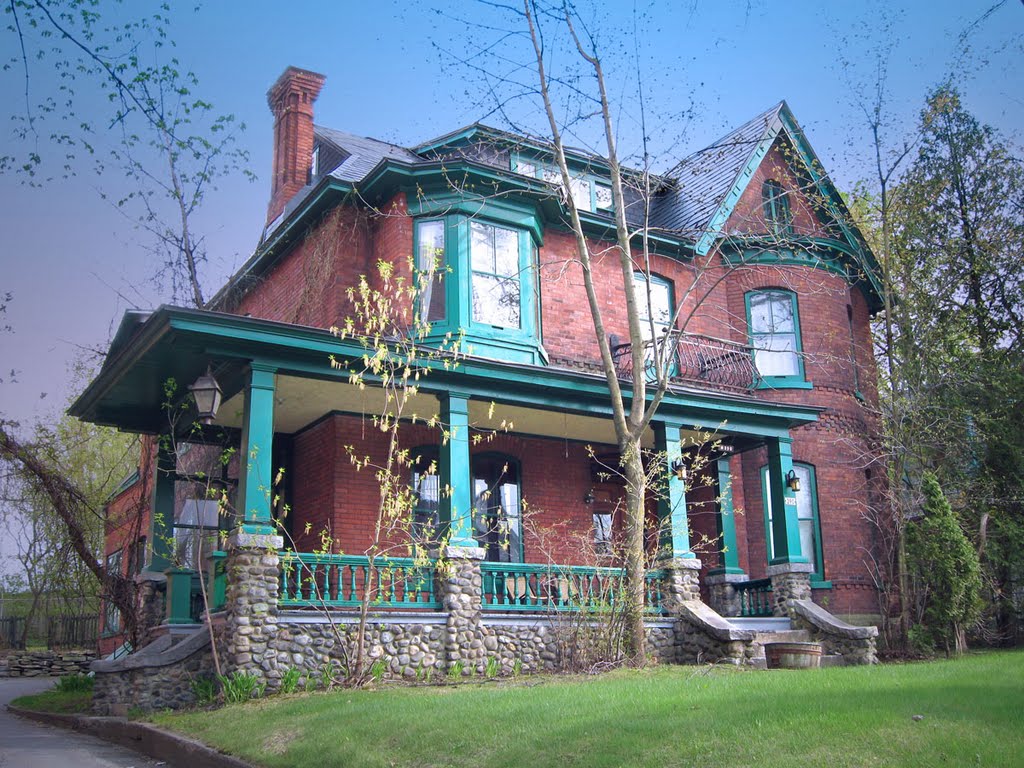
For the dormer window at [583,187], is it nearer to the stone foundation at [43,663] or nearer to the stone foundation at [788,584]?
the stone foundation at [788,584]

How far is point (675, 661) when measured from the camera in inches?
541

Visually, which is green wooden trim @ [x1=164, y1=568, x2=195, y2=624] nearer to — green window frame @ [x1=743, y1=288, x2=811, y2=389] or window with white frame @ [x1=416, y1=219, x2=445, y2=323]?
window with white frame @ [x1=416, y1=219, x2=445, y2=323]

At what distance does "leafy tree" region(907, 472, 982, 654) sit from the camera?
14.1 m

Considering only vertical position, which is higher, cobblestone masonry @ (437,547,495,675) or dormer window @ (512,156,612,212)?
dormer window @ (512,156,612,212)

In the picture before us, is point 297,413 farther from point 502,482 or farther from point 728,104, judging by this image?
point 728,104

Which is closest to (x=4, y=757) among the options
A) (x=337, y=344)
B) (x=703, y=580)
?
(x=337, y=344)

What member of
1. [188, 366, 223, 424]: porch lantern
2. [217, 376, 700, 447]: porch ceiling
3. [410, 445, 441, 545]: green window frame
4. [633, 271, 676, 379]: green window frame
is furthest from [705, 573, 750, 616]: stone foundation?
[188, 366, 223, 424]: porch lantern

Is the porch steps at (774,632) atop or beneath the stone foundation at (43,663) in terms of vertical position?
atop

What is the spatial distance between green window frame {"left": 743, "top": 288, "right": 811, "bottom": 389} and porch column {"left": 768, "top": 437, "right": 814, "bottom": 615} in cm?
271

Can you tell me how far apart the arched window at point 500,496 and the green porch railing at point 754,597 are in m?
3.67

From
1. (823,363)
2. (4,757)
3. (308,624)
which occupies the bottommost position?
(4,757)

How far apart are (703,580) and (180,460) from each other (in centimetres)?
1003

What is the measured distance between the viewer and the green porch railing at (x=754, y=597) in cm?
1571

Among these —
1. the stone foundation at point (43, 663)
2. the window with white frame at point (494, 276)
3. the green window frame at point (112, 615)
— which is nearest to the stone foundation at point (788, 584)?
the window with white frame at point (494, 276)
